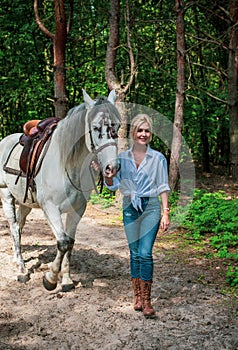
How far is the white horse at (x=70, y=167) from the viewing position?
324cm

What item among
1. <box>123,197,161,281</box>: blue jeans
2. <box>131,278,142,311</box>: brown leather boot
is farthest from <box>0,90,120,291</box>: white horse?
<box>131,278,142,311</box>: brown leather boot

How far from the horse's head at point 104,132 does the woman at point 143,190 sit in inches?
11.9

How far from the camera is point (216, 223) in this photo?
22.2ft

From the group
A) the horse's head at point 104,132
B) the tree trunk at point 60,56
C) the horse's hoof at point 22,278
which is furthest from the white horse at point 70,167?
the tree trunk at point 60,56

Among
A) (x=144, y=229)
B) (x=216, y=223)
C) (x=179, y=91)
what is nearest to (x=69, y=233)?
(x=144, y=229)

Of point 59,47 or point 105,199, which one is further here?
point 105,199

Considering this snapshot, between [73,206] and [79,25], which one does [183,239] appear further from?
[79,25]

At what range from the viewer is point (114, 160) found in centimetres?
310

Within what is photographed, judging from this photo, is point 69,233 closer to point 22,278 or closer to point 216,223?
point 22,278

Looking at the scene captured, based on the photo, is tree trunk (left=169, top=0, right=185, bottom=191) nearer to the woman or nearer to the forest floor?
the forest floor

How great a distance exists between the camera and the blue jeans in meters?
3.53

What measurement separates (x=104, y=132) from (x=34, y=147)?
1.39 meters

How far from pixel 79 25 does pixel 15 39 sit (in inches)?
91.7

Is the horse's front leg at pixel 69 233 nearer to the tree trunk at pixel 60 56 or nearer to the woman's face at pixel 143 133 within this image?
the woman's face at pixel 143 133
